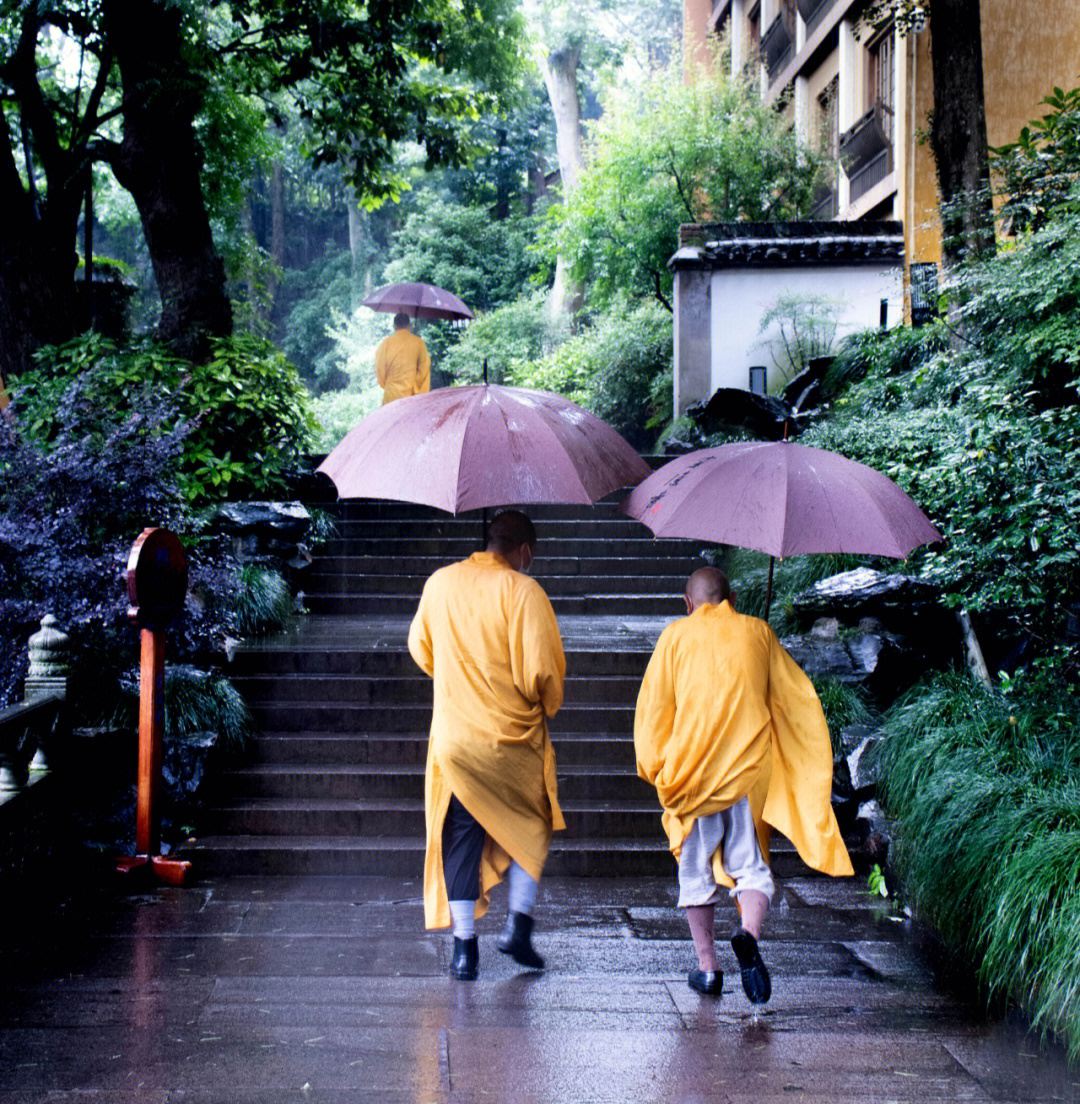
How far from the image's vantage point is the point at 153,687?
5129 mm

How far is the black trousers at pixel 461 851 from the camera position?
412 cm

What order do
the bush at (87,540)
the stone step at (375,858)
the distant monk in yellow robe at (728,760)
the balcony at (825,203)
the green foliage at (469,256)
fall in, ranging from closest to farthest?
1. the distant monk in yellow robe at (728,760)
2. the stone step at (375,858)
3. the bush at (87,540)
4. the balcony at (825,203)
5. the green foliage at (469,256)

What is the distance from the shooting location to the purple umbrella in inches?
147

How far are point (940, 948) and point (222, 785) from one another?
369 cm

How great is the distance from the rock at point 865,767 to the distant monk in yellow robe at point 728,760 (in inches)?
56.2

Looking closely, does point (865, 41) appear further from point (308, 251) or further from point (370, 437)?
point (308, 251)

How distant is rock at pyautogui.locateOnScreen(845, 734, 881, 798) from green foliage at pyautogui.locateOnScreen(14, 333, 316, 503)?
209 inches

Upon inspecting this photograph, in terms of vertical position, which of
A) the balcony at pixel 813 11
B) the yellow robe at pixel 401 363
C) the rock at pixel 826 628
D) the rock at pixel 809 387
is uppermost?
the balcony at pixel 813 11

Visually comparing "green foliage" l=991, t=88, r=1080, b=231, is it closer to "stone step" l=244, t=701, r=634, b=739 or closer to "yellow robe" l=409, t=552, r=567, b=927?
"stone step" l=244, t=701, r=634, b=739

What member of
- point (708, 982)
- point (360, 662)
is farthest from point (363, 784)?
point (708, 982)

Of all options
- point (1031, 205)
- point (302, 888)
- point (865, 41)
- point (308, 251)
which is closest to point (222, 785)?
point (302, 888)

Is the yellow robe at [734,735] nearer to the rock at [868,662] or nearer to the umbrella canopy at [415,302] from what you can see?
the rock at [868,662]

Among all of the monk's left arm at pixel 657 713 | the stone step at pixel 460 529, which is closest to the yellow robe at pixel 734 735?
the monk's left arm at pixel 657 713

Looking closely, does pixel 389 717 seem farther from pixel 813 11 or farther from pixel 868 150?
pixel 813 11
